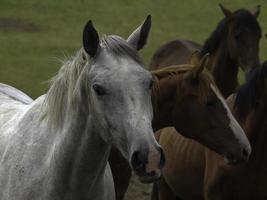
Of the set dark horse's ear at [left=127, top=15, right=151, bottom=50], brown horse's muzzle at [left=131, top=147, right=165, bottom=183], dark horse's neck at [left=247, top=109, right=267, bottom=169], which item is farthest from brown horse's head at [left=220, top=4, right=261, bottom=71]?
brown horse's muzzle at [left=131, top=147, right=165, bottom=183]

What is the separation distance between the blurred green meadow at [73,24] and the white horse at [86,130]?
1355 cm

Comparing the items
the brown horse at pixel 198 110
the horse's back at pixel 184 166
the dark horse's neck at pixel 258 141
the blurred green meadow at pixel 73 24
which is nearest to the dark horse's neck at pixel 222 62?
the horse's back at pixel 184 166

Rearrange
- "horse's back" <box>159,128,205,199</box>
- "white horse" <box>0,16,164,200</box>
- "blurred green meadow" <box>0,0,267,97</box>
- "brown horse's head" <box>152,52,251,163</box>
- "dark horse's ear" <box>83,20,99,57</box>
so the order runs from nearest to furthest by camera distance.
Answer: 1. "white horse" <box>0,16,164,200</box>
2. "dark horse's ear" <box>83,20,99,57</box>
3. "brown horse's head" <box>152,52,251,163</box>
4. "horse's back" <box>159,128,205,199</box>
5. "blurred green meadow" <box>0,0,267,97</box>

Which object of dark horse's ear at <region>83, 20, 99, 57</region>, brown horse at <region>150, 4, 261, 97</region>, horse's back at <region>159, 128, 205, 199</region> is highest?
dark horse's ear at <region>83, 20, 99, 57</region>

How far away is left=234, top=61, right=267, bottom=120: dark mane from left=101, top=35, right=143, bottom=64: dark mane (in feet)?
6.58

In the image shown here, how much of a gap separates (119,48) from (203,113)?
Result: 4.78 feet

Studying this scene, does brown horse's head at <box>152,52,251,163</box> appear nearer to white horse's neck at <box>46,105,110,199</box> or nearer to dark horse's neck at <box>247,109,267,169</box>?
dark horse's neck at <box>247,109,267,169</box>

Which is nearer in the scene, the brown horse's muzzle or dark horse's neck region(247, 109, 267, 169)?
the brown horse's muzzle

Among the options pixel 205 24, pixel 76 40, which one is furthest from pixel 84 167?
pixel 205 24

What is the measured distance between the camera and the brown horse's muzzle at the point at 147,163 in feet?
11.0

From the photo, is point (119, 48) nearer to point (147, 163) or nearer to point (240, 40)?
point (147, 163)

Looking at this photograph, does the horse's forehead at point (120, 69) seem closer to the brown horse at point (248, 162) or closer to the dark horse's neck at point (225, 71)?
the brown horse at point (248, 162)

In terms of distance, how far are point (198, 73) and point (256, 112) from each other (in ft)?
2.80

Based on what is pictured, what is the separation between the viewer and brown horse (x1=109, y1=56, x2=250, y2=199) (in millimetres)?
4898
